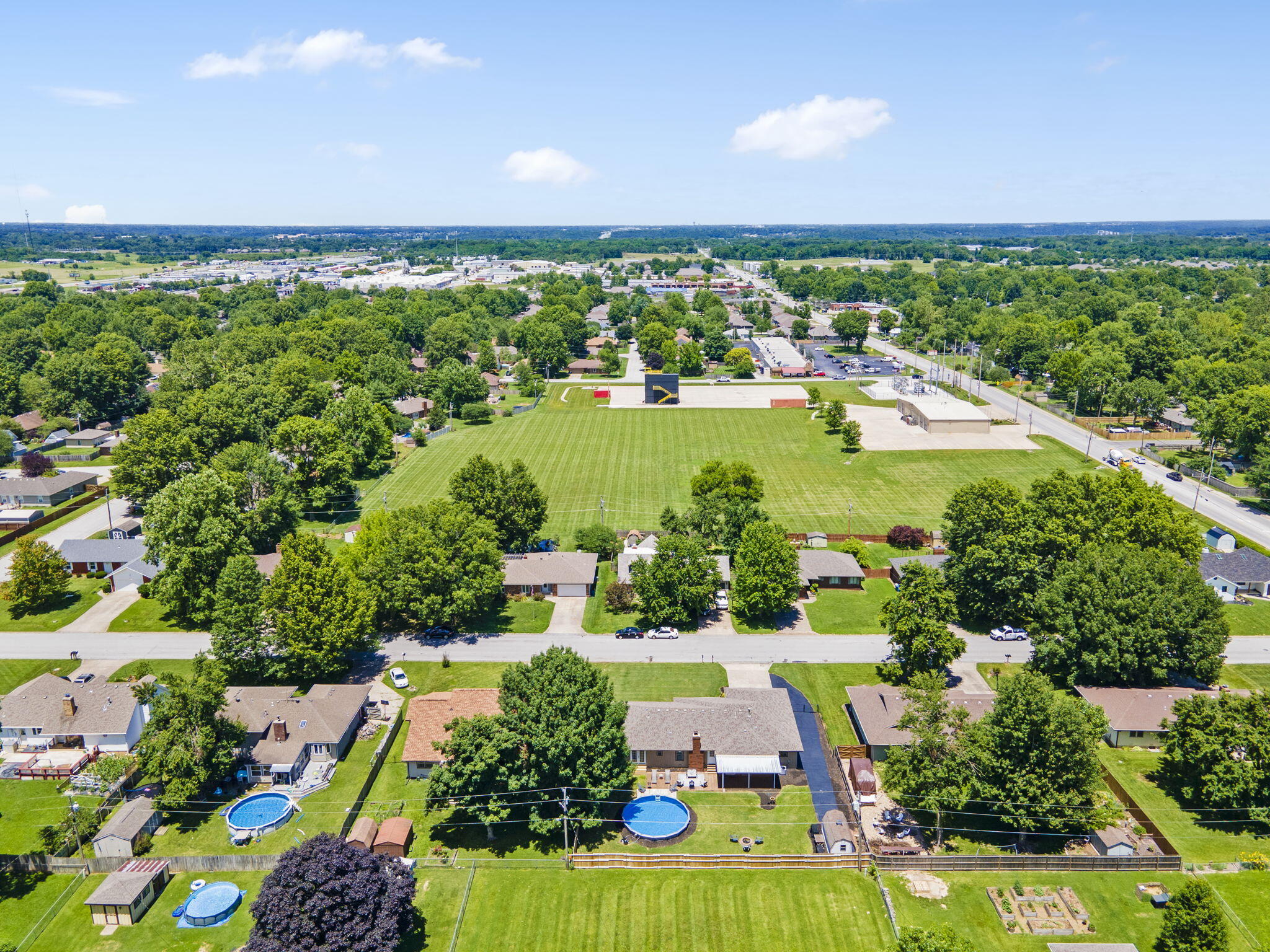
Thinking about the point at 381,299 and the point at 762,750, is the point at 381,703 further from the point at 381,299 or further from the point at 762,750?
the point at 381,299

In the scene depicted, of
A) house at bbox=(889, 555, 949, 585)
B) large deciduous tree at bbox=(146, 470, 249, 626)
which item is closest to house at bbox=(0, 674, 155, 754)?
large deciduous tree at bbox=(146, 470, 249, 626)

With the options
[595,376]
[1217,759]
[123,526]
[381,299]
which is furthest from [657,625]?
[381,299]

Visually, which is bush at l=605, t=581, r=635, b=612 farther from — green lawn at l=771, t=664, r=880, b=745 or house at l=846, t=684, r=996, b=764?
house at l=846, t=684, r=996, b=764

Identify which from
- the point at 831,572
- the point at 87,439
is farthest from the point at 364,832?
the point at 87,439

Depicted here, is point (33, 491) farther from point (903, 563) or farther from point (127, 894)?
point (903, 563)

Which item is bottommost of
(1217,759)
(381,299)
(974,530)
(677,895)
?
(677,895)
